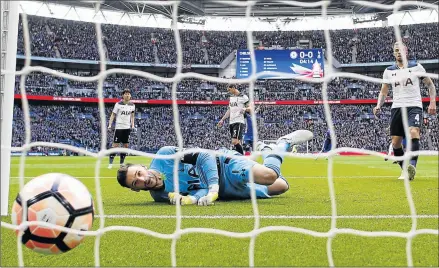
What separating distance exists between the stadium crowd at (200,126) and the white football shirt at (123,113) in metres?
17.2

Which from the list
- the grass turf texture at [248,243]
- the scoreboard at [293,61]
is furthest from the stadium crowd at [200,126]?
the grass turf texture at [248,243]

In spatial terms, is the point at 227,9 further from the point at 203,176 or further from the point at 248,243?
the point at 248,243

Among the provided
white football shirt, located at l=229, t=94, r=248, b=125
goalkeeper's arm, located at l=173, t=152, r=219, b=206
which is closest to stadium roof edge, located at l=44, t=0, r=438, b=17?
white football shirt, located at l=229, t=94, r=248, b=125

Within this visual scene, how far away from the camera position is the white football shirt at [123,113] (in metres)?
9.63

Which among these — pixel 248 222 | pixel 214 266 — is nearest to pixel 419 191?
pixel 248 222

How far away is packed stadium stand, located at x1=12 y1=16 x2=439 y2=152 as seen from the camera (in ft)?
95.0

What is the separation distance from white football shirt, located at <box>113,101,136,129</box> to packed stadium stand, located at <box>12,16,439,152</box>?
58.8 ft

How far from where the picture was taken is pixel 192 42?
37.4 m

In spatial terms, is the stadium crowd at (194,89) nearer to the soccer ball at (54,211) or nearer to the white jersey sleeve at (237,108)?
the white jersey sleeve at (237,108)

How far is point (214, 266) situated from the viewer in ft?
7.04

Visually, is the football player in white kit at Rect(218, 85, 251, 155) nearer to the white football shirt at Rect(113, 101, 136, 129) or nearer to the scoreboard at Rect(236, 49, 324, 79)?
the white football shirt at Rect(113, 101, 136, 129)

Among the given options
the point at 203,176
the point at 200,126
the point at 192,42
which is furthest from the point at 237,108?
the point at 192,42

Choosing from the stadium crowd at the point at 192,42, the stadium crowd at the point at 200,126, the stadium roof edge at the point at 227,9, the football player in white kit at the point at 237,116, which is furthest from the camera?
the stadium crowd at the point at 192,42

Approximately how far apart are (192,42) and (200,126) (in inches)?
373
